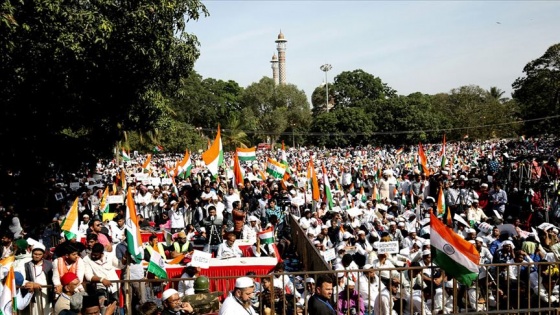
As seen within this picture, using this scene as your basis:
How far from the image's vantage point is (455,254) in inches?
233

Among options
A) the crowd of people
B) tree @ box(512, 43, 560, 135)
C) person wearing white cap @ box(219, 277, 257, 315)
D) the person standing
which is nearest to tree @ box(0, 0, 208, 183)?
the crowd of people

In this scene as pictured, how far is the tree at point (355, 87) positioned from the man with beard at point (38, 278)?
235ft

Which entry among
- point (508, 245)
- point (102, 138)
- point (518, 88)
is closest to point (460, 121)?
point (518, 88)

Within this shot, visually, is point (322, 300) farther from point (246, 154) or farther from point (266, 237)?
point (246, 154)

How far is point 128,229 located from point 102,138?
10739mm

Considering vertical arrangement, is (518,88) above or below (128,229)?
above

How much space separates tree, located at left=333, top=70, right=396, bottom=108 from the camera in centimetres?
7756

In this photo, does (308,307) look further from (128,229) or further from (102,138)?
(102,138)

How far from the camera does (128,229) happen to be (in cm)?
761

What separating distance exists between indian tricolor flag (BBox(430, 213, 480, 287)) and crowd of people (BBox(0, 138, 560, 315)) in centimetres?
20

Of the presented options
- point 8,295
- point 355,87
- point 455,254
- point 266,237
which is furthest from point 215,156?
point 355,87

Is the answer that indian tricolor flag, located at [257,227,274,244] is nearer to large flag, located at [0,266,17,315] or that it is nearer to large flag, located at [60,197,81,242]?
large flag, located at [60,197,81,242]

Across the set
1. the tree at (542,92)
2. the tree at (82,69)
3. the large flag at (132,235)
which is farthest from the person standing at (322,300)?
the tree at (542,92)

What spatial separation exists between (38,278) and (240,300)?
116 inches
